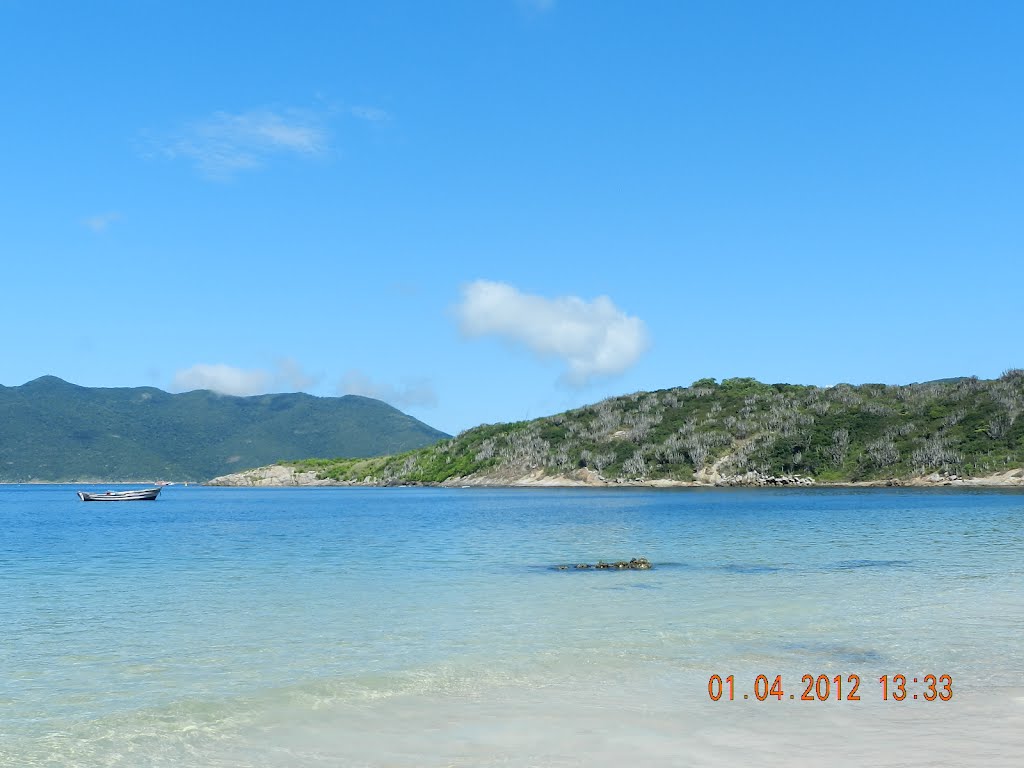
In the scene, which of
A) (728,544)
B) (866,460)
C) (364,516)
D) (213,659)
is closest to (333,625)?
(213,659)

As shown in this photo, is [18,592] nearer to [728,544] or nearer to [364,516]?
[728,544]

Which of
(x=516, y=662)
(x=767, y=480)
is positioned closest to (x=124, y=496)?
(x=767, y=480)

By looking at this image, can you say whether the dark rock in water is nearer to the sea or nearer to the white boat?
the sea

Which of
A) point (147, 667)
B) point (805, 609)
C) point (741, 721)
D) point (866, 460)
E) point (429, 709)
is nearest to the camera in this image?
point (741, 721)

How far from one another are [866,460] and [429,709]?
608 ft

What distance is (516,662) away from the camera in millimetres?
21844

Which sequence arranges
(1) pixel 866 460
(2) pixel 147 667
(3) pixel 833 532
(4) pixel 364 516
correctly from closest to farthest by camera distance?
(2) pixel 147 667 → (3) pixel 833 532 → (4) pixel 364 516 → (1) pixel 866 460

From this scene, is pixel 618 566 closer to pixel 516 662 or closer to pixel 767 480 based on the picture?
pixel 516 662

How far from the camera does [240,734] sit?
1623 centimetres

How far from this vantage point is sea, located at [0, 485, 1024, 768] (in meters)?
15.1

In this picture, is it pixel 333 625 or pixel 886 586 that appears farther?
pixel 886 586
